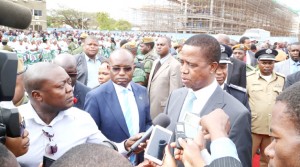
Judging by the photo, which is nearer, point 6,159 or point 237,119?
point 6,159

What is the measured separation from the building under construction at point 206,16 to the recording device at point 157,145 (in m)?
52.9

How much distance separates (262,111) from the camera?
4.65 metres

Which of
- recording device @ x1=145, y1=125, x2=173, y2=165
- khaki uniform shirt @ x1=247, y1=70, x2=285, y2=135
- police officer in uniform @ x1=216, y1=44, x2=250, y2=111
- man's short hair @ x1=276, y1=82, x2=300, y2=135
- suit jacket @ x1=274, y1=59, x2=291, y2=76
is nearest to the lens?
man's short hair @ x1=276, y1=82, x2=300, y2=135

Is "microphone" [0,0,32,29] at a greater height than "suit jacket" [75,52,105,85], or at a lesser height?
greater

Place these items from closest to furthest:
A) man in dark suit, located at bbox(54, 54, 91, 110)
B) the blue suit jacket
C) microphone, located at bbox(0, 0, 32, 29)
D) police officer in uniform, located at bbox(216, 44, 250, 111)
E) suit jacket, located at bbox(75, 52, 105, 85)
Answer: microphone, located at bbox(0, 0, 32, 29)
the blue suit jacket
man in dark suit, located at bbox(54, 54, 91, 110)
police officer in uniform, located at bbox(216, 44, 250, 111)
suit jacket, located at bbox(75, 52, 105, 85)

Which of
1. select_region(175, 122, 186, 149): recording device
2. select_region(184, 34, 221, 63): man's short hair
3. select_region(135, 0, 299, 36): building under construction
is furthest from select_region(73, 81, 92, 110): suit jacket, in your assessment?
select_region(135, 0, 299, 36): building under construction

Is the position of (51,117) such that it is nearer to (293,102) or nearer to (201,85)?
(201,85)

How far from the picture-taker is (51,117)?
225 centimetres

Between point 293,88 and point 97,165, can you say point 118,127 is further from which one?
point 97,165

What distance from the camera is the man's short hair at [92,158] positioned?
0.99 m

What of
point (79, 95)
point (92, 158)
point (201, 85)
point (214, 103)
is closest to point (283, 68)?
point (79, 95)

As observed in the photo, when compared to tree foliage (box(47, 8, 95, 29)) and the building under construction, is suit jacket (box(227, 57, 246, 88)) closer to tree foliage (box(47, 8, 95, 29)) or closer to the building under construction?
the building under construction

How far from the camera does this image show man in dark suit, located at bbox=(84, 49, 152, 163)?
312 cm

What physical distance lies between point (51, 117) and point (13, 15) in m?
1.49
